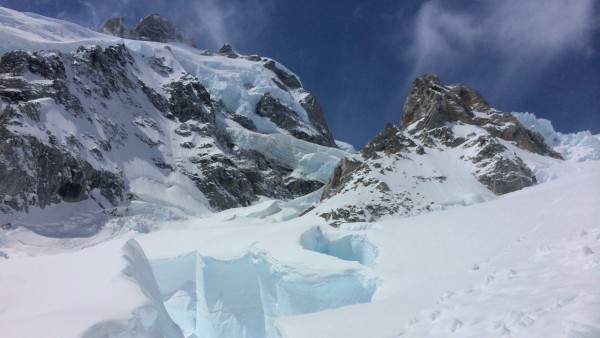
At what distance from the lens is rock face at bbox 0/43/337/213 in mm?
47438

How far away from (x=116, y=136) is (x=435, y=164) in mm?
41700

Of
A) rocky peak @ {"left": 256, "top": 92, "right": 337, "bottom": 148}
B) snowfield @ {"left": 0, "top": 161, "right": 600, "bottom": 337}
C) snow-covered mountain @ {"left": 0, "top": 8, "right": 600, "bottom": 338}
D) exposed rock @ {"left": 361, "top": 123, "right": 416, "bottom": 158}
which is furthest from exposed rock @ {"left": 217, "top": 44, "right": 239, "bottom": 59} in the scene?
snowfield @ {"left": 0, "top": 161, "right": 600, "bottom": 337}

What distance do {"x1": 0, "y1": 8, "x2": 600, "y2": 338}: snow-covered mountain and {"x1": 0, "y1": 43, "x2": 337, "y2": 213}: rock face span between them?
0.87 ft

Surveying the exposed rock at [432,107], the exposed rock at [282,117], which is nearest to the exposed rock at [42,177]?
the exposed rock at [432,107]

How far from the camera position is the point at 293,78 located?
130000 millimetres

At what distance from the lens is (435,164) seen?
156ft

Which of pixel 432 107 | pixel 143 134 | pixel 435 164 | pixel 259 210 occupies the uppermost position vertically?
pixel 143 134

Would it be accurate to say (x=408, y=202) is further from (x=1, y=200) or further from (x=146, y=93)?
(x=146, y=93)

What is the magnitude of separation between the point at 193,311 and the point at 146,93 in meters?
65.8

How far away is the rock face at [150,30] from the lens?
139750 millimetres

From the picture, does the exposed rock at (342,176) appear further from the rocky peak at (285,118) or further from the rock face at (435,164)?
the rocky peak at (285,118)

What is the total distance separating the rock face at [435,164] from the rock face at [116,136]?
24154 millimetres

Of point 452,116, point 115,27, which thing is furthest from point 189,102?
point 115,27

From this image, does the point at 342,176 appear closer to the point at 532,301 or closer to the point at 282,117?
the point at 532,301
